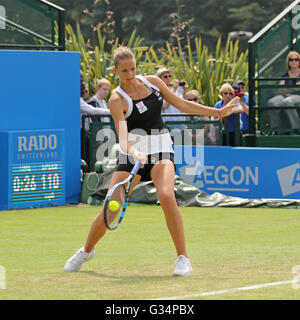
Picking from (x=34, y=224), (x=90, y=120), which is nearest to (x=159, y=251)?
(x=34, y=224)

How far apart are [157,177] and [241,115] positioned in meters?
8.64

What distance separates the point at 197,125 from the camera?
15852mm

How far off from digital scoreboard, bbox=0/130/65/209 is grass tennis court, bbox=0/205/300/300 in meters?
0.37

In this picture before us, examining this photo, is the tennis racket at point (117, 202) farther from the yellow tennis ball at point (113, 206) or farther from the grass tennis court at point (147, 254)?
the grass tennis court at point (147, 254)

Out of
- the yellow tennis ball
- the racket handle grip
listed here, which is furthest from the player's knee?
the yellow tennis ball

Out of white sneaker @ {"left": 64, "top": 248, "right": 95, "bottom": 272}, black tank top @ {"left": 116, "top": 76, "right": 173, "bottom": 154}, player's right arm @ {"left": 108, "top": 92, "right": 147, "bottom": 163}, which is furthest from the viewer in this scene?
white sneaker @ {"left": 64, "top": 248, "right": 95, "bottom": 272}

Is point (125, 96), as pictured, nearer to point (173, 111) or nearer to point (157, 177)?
point (157, 177)

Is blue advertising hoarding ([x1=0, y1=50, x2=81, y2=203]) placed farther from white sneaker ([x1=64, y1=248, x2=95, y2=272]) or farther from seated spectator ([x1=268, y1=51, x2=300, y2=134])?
white sneaker ([x1=64, y1=248, x2=95, y2=272])

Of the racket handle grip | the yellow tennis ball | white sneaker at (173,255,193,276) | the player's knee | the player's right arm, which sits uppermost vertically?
the player's right arm

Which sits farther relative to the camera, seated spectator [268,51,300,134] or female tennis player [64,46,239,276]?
seated spectator [268,51,300,134]

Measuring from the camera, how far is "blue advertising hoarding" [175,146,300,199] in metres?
15.0

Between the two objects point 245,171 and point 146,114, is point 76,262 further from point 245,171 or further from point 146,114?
point 245,171

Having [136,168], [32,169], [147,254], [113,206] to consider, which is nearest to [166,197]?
[136,168]
